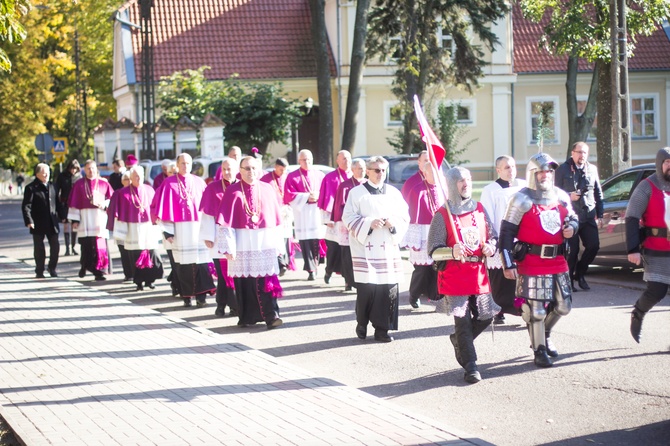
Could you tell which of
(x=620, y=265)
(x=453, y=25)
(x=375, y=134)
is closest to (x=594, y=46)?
(x=620, y=265)

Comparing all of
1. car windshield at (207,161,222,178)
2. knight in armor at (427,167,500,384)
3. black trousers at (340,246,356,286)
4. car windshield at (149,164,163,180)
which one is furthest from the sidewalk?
car windshield at (149,164,163,180)

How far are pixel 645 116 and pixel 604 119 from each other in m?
25.1

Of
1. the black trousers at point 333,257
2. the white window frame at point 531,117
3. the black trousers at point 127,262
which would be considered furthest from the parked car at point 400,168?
the white window frame at point 531,117

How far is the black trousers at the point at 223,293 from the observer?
560 inches

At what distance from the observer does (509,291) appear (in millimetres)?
12102

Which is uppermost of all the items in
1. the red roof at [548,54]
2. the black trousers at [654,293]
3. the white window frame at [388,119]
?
the red roof at [548,54]

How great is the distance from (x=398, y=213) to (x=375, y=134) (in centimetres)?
3649

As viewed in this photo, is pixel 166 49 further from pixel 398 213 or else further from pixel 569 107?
pixel 398 213

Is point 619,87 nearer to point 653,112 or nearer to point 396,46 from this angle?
point 396,46

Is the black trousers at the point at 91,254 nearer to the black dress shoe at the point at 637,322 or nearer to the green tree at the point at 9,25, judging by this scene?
the green tree at the point at 9,25

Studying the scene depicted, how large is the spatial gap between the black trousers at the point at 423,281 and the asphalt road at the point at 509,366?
0.25 meters

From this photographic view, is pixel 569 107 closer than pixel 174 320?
No

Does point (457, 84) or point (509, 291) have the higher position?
point (457, 84)

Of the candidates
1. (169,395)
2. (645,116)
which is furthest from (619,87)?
(645,116)
